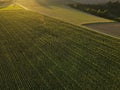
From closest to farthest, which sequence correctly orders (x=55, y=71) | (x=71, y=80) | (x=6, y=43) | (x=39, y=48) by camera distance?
(x=71, y=80)
(x=55, y=71)
(x=39, y=48)
(x=6, y=43)

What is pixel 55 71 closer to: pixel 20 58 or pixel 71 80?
pixel 71 80

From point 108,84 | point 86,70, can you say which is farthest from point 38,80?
point 108,84

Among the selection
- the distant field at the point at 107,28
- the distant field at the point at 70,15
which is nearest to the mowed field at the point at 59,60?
the distant field at the point at 107,28

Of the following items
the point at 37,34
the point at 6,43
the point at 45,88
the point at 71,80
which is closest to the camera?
the point at 45,88

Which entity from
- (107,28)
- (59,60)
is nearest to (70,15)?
(107,28)

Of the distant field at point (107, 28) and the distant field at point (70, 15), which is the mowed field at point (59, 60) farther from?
the distant field at point (70, 15)

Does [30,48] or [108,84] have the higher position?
[108,84]

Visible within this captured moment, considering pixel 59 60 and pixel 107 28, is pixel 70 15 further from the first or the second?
pixel 59 60

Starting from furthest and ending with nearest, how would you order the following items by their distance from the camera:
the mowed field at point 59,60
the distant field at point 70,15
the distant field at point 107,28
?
the distant field at point 70,15
the distant field at point 107,28
the mowed field at point 59,60
